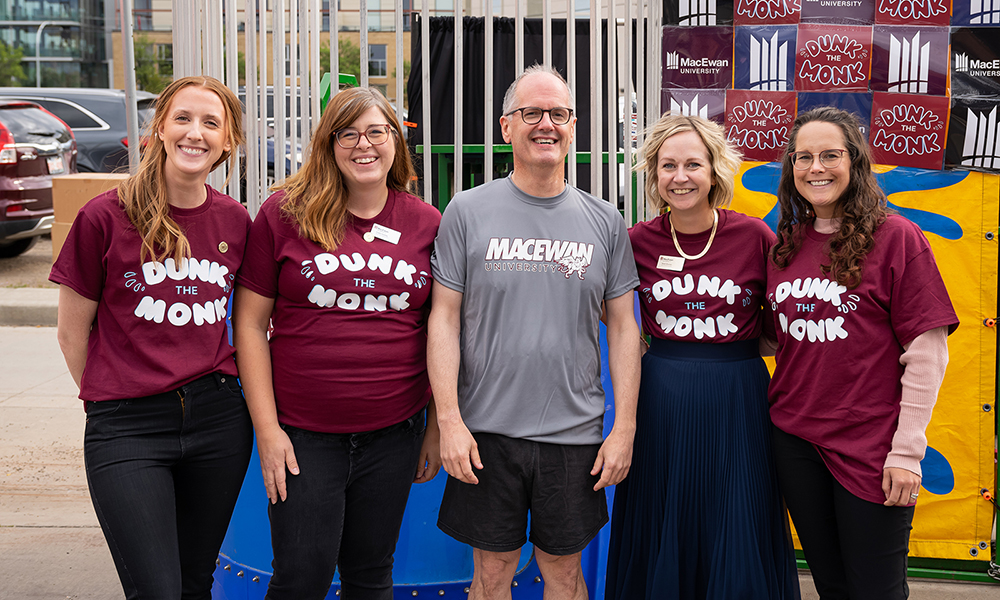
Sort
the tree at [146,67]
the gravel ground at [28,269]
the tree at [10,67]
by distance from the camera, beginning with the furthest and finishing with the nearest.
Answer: the tree at [10,67] → the tree at [146,67] → the gravel ground at [28,269]

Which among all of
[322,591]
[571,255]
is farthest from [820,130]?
[322,591]

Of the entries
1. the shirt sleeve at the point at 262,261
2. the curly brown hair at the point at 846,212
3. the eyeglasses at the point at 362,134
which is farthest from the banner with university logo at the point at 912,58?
the shirt sleeve at the point at 262,261

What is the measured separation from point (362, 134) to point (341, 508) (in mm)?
983

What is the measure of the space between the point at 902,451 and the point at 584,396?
800 millimetres

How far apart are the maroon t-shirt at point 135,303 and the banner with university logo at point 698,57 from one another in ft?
6.43

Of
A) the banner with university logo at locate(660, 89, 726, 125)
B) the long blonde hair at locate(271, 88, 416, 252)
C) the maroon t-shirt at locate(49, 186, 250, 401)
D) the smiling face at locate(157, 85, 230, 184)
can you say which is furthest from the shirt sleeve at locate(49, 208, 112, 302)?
the banner with university logo at locate(660, 89, 726, 125)

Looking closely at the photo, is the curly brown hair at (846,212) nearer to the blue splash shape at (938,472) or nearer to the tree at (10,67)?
the blue splash shape at (938,472)

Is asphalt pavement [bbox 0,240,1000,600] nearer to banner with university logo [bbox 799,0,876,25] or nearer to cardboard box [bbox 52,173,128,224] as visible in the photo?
cardboard box [bbox 52,173,128,224]

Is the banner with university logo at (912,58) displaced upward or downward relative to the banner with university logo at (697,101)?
upward

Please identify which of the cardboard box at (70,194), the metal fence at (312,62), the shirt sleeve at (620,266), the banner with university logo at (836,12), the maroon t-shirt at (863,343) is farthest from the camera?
the cardboard box at (70,194)

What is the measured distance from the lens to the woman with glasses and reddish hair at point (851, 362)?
7.01 ft

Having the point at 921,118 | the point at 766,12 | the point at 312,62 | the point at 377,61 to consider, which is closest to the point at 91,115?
the point at 312,62

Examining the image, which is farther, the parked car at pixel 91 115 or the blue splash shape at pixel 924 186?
the parked car at pixel 91 115

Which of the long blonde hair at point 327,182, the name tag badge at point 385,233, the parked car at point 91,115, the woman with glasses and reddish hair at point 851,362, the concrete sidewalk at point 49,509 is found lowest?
the concrete sidewalk at point 49,509
